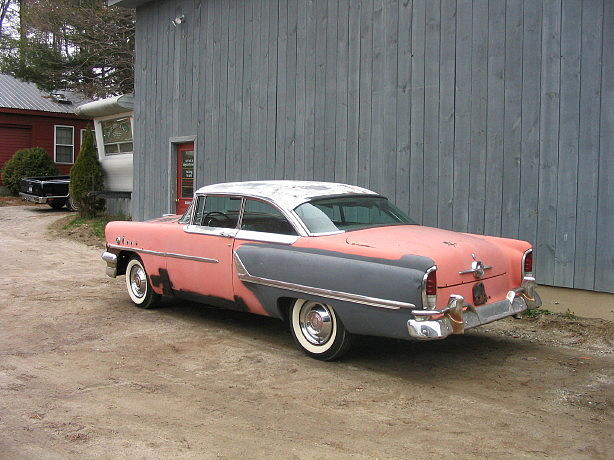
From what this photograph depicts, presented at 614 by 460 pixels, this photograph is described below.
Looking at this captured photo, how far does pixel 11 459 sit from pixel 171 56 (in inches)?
400

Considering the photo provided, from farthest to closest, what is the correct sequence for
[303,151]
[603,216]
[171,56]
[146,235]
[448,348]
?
[171,56] → [303,151] → [146,235] → [603,216] → [448,348]

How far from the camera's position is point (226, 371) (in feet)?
17.3

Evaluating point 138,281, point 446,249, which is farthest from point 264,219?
point 138,281

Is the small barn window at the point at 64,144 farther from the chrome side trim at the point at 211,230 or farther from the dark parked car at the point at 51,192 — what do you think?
the chrome side trim at the point at 211,230

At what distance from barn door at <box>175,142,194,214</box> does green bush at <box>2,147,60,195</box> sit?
1418cm

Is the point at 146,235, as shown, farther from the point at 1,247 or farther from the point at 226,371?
Answer: the point at 1,247

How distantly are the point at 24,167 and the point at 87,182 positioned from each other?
Answer: 945cm

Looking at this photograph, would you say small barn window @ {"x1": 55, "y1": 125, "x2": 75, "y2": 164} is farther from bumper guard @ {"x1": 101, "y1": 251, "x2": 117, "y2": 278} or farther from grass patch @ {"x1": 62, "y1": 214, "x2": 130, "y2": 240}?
bumper guard @ {"x1": 101, "y1": 251, "x2": 117, "y2": 278}

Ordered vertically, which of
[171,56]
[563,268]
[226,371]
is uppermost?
[171,56]

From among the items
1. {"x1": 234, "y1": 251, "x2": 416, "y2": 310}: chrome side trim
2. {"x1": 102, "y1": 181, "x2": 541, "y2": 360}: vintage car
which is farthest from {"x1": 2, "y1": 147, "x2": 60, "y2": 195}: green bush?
{"x1": 234, "y1": 251, "x2": 416, "y2": 310}: chrome side trim

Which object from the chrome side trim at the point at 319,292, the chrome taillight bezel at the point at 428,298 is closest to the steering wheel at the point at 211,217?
the chrome side trim at the point at 319,292

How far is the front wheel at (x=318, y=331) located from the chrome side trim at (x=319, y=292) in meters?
0.15

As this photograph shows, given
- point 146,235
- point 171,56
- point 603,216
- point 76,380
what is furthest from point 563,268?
point 171,56

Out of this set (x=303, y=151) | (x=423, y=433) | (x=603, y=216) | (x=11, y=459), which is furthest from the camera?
(x=303, y=151)
